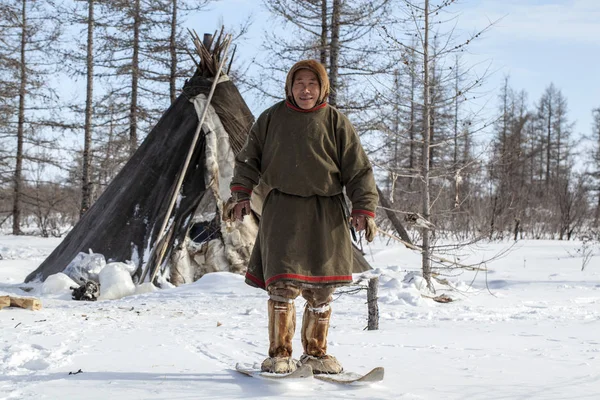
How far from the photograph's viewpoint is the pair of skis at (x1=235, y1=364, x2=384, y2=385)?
2.75m

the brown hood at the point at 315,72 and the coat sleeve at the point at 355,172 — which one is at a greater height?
the brown hood at the point at 315,72

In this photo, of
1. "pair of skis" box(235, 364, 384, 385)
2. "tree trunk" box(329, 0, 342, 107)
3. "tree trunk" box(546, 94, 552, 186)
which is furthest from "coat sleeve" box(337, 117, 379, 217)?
"tree trunk" box(546, 94, 552, 186)

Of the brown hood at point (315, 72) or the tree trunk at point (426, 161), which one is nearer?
the brown hood at point (315, 72)

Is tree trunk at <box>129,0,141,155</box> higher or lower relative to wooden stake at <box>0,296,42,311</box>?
higher

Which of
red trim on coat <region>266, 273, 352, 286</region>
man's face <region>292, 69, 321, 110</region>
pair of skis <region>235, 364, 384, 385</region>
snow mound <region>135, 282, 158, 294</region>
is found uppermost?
man's face <region>292, 69, 321, 110</region>

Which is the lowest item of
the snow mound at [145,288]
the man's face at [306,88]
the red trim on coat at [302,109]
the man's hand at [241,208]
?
the snow mound at [145,288]

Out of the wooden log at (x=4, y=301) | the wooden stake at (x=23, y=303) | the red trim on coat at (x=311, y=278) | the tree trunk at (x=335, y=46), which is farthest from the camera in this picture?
the tree trunk at (x=335, y=46)

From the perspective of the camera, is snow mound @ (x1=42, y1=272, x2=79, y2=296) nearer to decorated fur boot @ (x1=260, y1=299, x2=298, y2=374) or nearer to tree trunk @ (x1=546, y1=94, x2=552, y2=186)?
decorated fur boot @ (x1=260, y1=299, x2=298, y2=374)

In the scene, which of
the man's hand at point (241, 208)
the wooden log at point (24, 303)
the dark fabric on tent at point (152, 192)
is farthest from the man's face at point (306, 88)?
the dark fabric on tent at point (152, 192)

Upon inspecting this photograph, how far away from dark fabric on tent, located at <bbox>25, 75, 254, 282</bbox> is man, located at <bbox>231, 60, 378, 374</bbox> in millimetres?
5406

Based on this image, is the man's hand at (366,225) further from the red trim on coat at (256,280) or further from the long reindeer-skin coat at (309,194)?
the red trim on coat at (256,280)

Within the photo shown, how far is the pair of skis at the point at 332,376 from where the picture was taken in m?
2.75

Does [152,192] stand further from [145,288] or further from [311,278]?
[311,278]

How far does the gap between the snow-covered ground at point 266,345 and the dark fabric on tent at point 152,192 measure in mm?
959
